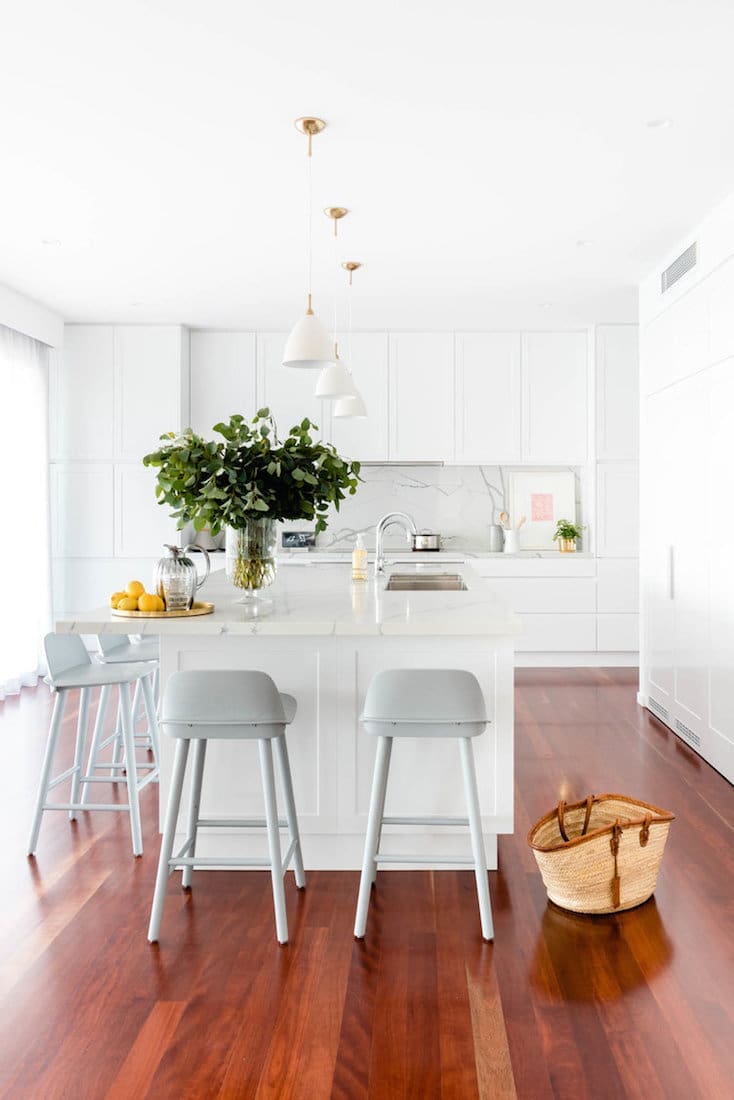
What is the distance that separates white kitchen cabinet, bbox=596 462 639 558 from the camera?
263 inches

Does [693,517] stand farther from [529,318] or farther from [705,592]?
[529,318]

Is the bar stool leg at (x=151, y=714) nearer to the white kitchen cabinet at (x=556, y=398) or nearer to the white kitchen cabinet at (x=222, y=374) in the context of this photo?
the white kitchen cabinet at (x=222, y=374)

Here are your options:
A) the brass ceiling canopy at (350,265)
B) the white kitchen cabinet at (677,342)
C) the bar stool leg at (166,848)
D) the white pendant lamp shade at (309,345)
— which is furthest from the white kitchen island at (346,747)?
the brass ceiling canopy at (350,265)

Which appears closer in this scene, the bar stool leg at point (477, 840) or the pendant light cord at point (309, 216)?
the bar stool leg at point (477, 840)

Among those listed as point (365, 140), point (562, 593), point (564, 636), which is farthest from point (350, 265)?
point (564, 636)

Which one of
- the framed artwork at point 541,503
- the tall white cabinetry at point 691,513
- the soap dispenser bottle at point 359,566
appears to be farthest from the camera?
the framed artwork at point 541,503

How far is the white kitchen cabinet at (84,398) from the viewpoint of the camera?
675cm

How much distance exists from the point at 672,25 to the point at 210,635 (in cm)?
236

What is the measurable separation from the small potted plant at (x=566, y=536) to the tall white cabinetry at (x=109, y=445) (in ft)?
9.86

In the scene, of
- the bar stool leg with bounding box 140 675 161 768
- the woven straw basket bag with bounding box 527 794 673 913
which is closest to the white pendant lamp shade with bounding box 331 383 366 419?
the bar stool leg with bounding box 140 675 161 768

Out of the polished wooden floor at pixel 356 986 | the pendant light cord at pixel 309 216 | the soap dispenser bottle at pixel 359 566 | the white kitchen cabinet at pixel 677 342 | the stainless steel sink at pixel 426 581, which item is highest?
the pendant light cord at pixel 309 216

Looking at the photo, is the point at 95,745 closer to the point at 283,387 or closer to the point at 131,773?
the point at 131,773

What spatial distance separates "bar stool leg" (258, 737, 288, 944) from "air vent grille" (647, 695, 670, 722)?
3.13m

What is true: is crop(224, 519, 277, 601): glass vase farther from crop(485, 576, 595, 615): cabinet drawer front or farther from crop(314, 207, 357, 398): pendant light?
crop(485, 576, 595, 615): cabinet drawer front
